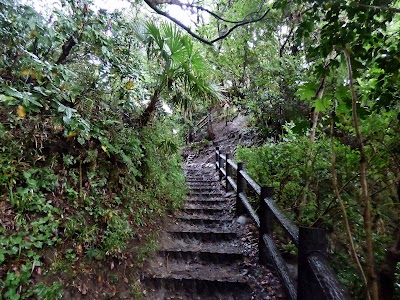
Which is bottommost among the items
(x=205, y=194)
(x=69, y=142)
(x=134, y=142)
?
(x=205, y=194)

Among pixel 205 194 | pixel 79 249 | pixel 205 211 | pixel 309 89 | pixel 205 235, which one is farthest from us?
pixel 205 194

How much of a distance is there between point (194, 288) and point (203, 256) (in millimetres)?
594

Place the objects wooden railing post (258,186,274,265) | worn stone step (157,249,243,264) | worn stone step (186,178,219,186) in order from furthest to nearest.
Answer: worn stone step (186,178,219,186) → worn stone step (157,249,243,264) → wooden railing post (258,186,274,265)

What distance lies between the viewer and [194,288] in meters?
3.16

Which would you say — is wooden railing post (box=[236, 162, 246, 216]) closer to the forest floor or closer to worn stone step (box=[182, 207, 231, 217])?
the forest floor

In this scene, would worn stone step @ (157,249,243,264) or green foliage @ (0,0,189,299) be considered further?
worn stone step @ (157,249,243,264)

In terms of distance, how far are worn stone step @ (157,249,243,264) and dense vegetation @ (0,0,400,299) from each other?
0.37 meters

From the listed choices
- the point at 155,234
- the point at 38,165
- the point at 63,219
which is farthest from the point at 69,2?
the point at 155,234

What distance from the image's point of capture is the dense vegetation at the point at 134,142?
6.50 ft

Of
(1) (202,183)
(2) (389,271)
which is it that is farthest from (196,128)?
(2) (389,271)

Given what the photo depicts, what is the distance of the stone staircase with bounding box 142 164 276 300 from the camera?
311 centimetres

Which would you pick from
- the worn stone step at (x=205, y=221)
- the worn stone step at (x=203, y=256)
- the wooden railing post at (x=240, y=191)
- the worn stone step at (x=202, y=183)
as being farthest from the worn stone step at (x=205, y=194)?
the worn stone step at (x=203, y=256)

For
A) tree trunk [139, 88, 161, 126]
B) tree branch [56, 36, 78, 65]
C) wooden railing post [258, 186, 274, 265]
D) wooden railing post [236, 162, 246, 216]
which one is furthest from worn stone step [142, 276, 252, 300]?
tree branch [56, 36, 78, 65]

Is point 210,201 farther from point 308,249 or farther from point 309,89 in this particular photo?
point 309,89
